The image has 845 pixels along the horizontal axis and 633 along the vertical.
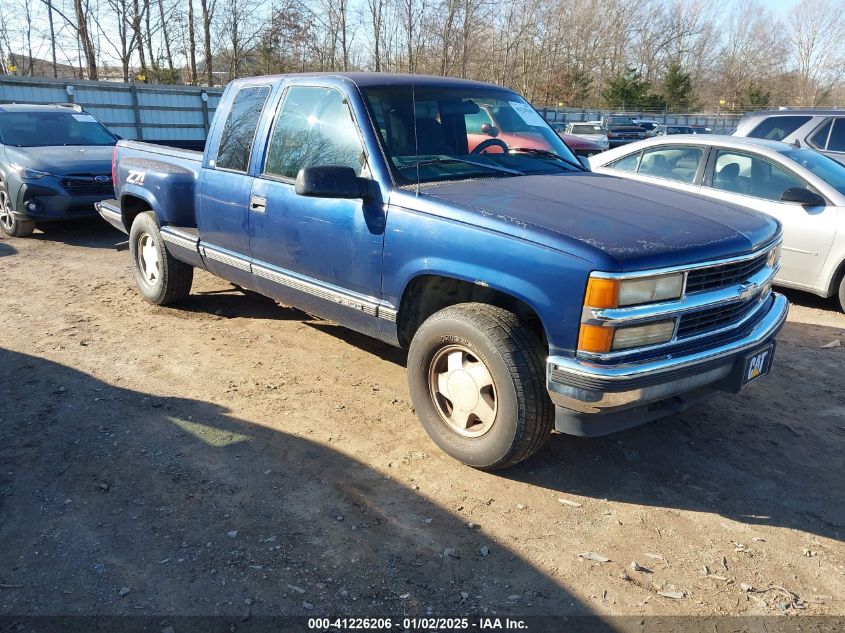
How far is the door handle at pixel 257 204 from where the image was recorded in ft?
14.7

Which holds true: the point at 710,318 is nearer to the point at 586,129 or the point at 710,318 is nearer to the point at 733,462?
→ the point at 733,462

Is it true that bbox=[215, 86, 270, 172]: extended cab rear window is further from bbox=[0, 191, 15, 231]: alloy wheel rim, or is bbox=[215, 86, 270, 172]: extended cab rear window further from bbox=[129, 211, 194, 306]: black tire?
bbox=[0, 191, 15, 231]: alloy wheel rim

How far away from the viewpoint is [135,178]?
19.3 feet

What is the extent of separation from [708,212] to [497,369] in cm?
148

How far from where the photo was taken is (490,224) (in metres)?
3.18

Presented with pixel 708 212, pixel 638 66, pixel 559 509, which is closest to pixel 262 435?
pixel 559 509

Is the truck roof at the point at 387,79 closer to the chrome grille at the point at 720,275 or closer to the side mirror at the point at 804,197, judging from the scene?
the chrome grille at the point at 720,275

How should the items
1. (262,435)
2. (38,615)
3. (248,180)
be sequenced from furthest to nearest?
1. (248,180)
2. (262,435)
3. (38,615)

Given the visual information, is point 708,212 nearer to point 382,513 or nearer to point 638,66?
point 382,513

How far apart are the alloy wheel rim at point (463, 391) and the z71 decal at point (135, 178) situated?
3613 millimetres

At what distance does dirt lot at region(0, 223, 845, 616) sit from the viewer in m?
2.66

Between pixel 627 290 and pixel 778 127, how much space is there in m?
8.57

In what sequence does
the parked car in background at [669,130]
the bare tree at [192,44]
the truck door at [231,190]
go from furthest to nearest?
the bare tree at [192,44]
the parked car in background at [669,130]
the truck door at [231,190]

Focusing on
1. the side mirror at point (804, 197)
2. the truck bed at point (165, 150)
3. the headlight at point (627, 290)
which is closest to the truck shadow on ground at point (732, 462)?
the headlight at point (627, 290)
